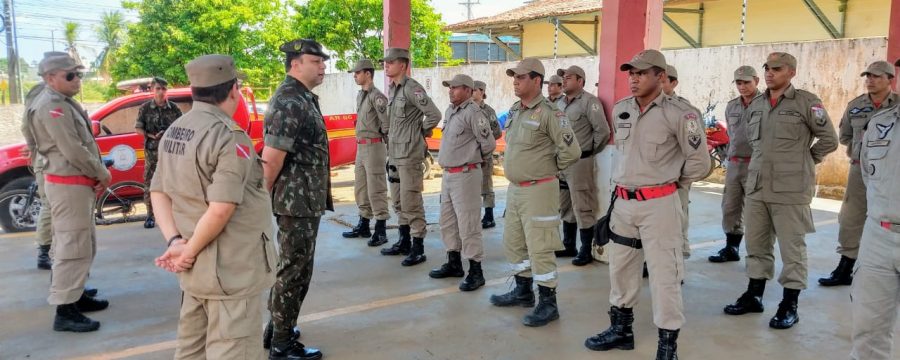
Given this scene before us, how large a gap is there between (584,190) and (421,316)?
83.5 inches

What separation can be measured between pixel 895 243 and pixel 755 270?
159 cm

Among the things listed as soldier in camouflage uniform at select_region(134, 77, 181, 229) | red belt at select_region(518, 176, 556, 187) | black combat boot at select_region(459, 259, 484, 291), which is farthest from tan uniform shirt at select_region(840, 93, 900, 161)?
soldier in camouflage uniform at select_region(134, 77, 181, 229)

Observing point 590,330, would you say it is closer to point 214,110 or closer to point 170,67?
point 214,110

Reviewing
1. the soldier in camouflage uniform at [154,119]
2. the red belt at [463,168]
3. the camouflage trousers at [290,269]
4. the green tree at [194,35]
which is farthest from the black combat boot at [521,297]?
the green tree at [194,35]

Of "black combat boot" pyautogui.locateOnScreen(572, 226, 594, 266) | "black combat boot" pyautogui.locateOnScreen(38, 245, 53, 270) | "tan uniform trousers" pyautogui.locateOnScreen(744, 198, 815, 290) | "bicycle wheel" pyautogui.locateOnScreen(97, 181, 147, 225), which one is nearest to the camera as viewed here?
"tan uniform trousers" pyautogui.locateOnScreen(744, 198, 815, 290)

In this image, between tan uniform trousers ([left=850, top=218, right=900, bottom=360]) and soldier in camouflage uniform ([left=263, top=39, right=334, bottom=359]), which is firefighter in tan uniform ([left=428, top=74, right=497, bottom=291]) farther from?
tan uniform trousers ([left=850, top=218, right=900, bottom=360])

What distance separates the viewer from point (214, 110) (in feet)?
7.95

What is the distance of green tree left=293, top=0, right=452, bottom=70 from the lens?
19.8 metres

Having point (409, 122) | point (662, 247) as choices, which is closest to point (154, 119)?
point (409, 122)

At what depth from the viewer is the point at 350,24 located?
19.9m

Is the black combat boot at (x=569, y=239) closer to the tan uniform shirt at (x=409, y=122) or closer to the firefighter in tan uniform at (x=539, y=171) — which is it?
the tan uniform shirt at (x=409, y=122)

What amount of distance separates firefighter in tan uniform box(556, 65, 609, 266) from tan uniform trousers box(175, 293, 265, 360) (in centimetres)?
351

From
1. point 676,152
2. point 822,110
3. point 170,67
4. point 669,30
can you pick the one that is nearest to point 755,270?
point 822,110

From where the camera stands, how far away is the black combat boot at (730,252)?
5598 mm
